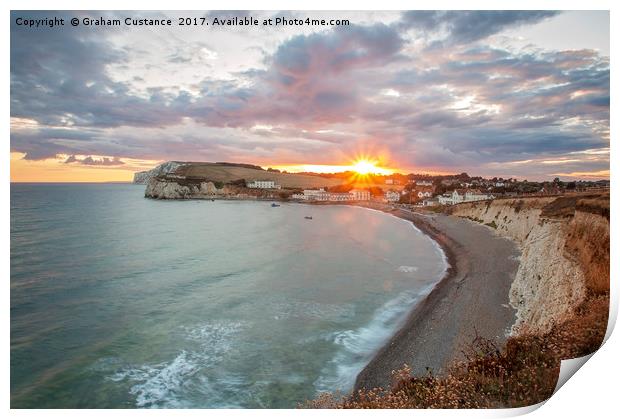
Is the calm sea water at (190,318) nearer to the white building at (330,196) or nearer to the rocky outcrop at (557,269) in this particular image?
the rocky outcrop at (557,269)

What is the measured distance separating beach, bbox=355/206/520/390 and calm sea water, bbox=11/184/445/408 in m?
0.47

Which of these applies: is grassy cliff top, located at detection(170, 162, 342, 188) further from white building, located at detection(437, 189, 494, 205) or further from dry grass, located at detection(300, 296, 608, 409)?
dry grass, located at detection(300, 296, 608, 409)

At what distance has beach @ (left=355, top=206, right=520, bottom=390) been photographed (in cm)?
698

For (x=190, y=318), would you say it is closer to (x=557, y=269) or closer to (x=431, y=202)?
(x=557, y=269)

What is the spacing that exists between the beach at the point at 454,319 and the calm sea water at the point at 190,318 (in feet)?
1.53

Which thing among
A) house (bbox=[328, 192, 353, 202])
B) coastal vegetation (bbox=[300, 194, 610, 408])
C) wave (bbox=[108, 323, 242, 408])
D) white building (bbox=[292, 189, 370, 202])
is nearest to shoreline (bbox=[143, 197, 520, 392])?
coastal vegetation (bbox=[300, 194, 610, 408])

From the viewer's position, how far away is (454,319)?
8906mm

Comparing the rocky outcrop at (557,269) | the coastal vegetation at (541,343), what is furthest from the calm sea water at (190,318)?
the rocky outcrop at (557,269)

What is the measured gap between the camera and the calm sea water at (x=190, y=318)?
6.13 metres

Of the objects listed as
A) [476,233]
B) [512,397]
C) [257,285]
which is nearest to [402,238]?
[476,233]

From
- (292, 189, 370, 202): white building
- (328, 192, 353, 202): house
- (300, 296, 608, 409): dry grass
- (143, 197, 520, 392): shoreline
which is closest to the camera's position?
(300, 296, 608, 409): dry grass

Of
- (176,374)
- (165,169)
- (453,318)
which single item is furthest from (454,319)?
(165,169)
